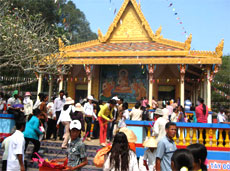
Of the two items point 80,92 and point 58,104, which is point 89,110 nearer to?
point 58,104

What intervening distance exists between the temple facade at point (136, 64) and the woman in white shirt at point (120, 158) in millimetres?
11673

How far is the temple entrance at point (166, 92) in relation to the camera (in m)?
17.0

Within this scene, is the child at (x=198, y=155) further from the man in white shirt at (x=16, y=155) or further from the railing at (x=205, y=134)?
the railing at (x=205, y=134)

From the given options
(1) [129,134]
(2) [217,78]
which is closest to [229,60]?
(2) [217,78]

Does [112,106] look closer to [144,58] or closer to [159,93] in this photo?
[144,58]

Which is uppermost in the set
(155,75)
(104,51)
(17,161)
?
(104,51)

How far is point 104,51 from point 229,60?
2423 cm

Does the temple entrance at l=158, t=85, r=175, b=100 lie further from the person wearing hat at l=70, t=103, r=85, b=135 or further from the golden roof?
the person wearing hat at l=70, t=103, r=85, b=135

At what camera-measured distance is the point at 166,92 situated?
17047mm

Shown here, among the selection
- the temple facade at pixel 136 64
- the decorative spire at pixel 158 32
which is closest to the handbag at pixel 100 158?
the temple facade at pixel 136 64

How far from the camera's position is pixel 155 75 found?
16.9m

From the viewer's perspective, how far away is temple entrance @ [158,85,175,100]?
55.6 feet

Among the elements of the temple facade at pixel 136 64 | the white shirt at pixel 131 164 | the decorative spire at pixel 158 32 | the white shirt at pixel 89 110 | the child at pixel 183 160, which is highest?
the decorative spire at pixel 158 32

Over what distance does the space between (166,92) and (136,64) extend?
3.02m
